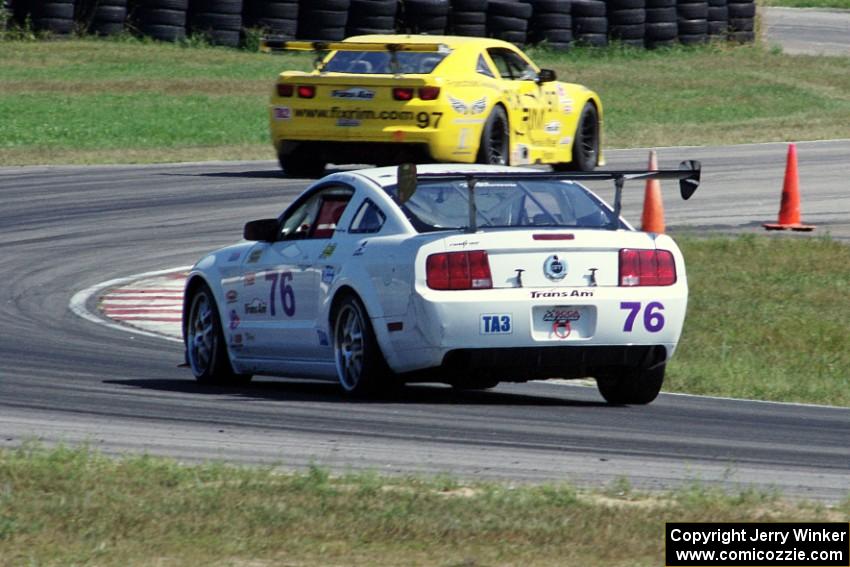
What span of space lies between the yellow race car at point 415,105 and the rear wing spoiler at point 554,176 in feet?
29.8

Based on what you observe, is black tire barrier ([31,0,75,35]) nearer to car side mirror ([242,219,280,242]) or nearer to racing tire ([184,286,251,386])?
racing tire ([184,286,251,386])

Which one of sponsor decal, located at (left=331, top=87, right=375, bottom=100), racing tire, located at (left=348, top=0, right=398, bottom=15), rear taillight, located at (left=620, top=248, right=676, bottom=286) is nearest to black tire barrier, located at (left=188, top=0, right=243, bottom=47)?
racing tire, located at (left=348, top=0, right=398, bottom=15)

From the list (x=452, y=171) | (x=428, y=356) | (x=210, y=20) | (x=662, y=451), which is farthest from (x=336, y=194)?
(x=210, y=20)

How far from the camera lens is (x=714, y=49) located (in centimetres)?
4162

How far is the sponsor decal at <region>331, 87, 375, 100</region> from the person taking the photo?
19.7 metres

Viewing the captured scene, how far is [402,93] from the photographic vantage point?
1966 centimetres

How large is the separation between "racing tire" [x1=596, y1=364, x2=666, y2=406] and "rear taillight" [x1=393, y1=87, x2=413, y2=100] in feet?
31.5

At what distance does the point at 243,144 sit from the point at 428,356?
17640mm

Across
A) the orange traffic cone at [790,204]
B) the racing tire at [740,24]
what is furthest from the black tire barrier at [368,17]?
the orange traffic cone at [790,204]

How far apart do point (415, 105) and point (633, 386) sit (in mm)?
9754

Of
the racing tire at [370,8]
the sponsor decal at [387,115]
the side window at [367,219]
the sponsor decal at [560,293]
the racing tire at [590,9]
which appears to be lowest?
the racing tire at [590,9]

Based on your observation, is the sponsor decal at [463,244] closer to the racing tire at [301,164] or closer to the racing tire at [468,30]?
the racing tire at [301,164]

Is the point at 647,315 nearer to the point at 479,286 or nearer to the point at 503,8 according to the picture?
the point at 479,286

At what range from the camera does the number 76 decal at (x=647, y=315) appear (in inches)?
381
